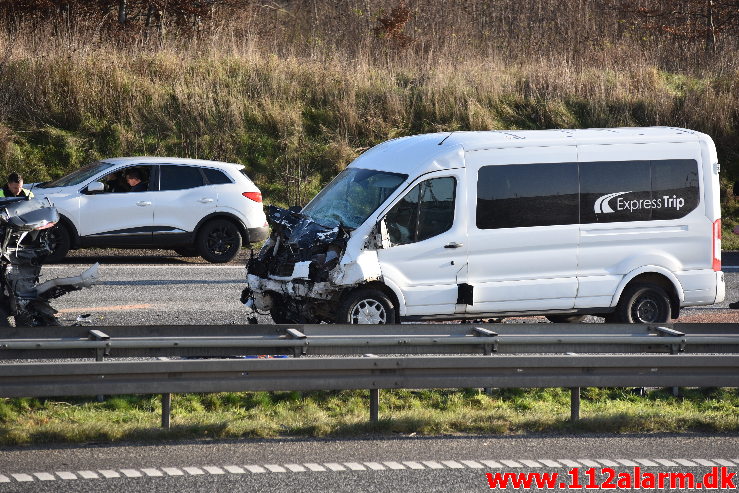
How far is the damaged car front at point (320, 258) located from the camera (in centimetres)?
1123

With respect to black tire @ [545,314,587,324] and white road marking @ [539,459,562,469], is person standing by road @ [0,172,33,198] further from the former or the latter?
white road marking @ [539,459,562,469]

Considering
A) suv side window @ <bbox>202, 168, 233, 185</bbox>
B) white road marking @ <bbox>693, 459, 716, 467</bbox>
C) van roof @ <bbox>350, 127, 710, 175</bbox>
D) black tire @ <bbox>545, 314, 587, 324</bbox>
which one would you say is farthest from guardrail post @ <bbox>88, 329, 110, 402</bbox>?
suv side window @ <bbox>202, 168, 233, 185</bbox>

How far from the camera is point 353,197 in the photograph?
474 inches

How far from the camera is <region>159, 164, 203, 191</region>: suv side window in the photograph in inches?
704

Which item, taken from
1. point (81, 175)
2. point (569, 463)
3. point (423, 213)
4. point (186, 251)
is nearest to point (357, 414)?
point (569, 463)

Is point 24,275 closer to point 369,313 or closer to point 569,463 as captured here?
point 369,313

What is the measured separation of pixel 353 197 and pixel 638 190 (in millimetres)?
3043

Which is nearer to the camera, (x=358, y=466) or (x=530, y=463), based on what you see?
(x=358, y=466)

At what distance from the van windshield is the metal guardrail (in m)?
2.92

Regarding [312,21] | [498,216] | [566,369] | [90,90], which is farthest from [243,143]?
[566,369]

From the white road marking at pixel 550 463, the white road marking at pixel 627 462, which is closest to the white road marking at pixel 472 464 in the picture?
the white road marking at pixel 550 463

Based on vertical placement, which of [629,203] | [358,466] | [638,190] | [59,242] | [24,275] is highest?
[638,190]

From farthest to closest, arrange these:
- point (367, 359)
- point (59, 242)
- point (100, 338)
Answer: point (59, 242)
point (100, 338)
point (367, 359)

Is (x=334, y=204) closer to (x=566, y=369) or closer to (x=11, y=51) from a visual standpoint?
(x=566, y=369)
